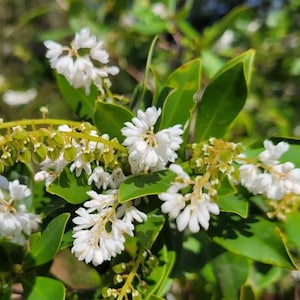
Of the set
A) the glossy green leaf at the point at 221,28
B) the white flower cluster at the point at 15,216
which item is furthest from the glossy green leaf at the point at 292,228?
the glossy green leaf at the point at 221,28

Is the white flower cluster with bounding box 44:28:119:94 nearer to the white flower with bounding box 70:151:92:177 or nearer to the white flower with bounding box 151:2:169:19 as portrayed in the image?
the white flower with bounding box 70:151:92:177

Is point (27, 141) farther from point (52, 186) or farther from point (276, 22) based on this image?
point (276, 22)

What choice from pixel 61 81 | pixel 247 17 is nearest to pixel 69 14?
pixel 247 17

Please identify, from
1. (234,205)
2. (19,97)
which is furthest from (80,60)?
(19,97)

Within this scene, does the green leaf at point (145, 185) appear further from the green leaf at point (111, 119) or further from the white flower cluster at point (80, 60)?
the white flower cluster at point (80, 60)

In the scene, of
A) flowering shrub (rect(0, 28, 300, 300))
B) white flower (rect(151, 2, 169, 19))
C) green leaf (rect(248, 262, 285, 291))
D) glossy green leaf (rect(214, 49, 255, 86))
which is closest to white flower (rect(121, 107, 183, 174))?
flowering shrub (rect(0, 28, 300, 300))

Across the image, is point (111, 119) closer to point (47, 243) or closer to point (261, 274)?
point (47, 243)
